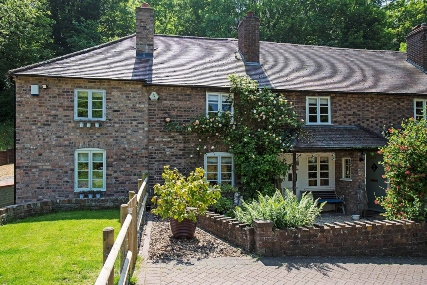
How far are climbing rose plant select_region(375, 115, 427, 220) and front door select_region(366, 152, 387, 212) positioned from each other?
21.5ft

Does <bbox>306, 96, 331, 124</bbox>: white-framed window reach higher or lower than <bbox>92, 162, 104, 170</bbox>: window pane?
higher

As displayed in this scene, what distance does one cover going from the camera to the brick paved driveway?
6.44 m

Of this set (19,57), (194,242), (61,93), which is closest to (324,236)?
(194,242)

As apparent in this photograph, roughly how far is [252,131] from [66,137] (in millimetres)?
7586

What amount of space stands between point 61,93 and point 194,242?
8963mm

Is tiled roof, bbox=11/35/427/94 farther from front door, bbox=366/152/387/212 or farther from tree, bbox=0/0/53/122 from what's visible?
tree, bbox=0/0/53/122

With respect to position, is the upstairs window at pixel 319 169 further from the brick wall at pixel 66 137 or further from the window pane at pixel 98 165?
the window pane at pixel 98 165

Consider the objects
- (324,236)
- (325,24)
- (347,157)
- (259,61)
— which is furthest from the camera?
(325,24)

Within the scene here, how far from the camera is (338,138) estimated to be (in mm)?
14992

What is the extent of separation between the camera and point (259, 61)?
59.9 feet

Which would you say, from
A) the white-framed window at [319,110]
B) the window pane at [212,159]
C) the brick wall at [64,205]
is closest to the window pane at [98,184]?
the brick wall at [64,205]

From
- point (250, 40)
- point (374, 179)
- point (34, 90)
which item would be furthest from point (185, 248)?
point (250, 40)

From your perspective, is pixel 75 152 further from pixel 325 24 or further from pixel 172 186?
pixel 325 24

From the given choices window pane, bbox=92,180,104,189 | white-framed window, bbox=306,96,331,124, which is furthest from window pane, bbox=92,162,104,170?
white-framed window, bbox=306,96,331,124
